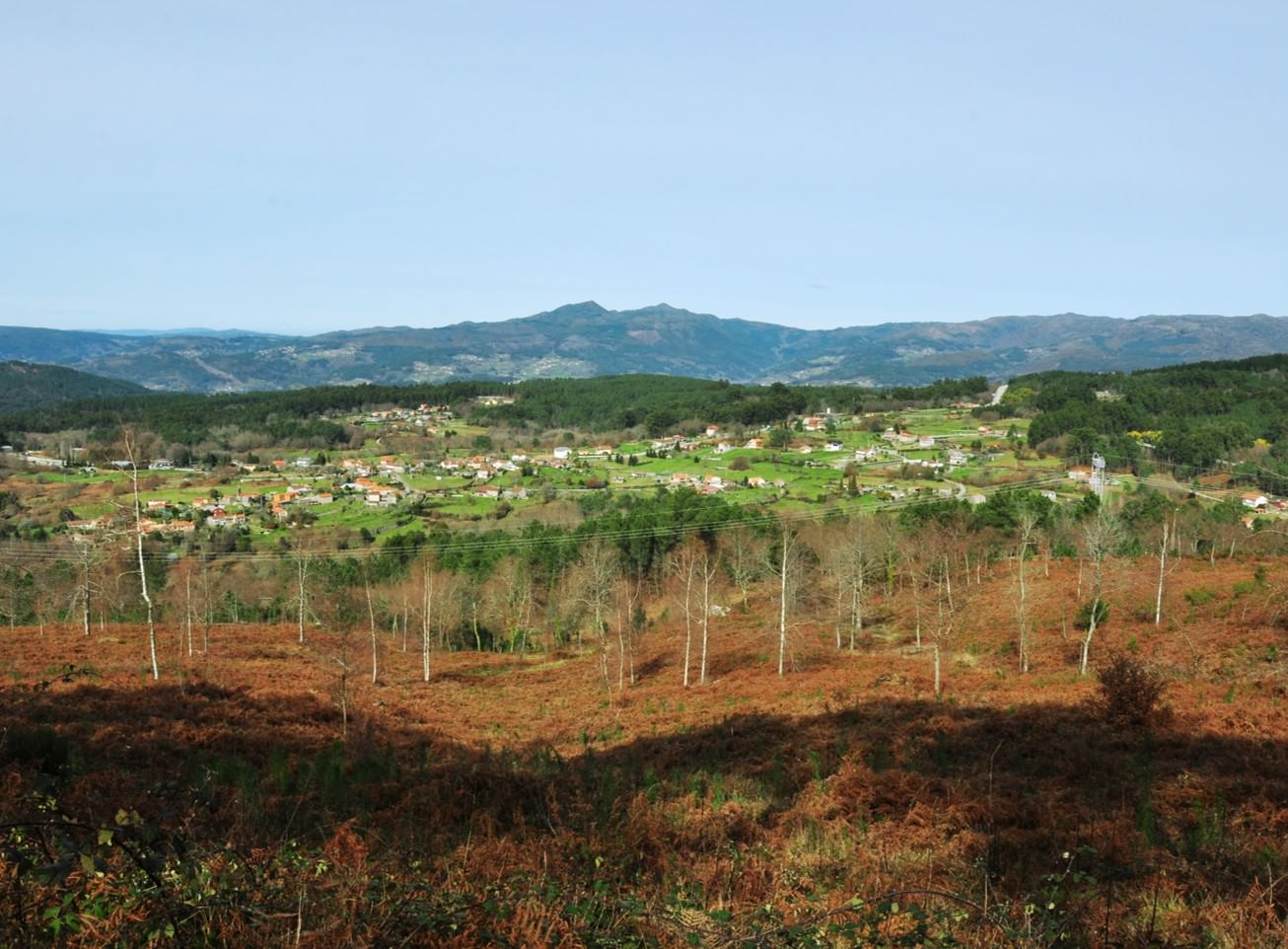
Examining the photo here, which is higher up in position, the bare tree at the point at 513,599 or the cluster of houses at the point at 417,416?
the cluster of houses at the point at 417,416

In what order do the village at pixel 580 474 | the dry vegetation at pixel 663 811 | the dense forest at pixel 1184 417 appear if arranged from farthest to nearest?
the dense forest at pixel 1184 417
the village at pixel 580 474
the dry vegetation at pixel 663 811

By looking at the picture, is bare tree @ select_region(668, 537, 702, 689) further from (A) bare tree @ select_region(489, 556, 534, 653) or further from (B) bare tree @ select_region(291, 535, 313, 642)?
(B) bare tree @ select_region(291, 535, 313, 642)

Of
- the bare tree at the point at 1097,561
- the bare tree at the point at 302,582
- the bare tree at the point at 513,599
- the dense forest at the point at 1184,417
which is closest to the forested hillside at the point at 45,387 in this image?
the bare tree at the point at 302,582

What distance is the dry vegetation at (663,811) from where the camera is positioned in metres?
3.85

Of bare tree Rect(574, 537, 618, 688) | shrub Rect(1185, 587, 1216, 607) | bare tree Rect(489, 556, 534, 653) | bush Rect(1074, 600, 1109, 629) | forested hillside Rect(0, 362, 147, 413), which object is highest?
forested hillside Rect(0, 362, 147, 413)

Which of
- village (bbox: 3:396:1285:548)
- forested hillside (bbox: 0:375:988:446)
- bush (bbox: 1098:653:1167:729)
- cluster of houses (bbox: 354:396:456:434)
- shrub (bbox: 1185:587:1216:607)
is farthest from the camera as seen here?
cluster of houses (bbox: 354:396:456:434)

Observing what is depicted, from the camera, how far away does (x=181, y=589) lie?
31.1 meters

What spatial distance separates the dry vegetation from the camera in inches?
151

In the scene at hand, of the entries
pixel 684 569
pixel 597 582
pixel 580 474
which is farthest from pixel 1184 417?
pixel 597 582

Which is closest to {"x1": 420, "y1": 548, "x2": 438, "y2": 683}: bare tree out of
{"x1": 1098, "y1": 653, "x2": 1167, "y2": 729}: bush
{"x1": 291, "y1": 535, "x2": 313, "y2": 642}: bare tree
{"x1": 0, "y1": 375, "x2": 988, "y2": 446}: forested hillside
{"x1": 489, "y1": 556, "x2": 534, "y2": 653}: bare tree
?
{"x1": 489, "y1": 556, "x2": 534, "y2": 653}: bare tree

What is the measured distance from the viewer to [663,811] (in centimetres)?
834

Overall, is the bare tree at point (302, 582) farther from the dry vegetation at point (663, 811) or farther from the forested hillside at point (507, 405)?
the forested hillside at point (507, 405)

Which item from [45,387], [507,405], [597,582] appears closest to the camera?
[597,582]

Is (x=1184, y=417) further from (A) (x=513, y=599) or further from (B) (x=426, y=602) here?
(B) (x=426, y=602)
